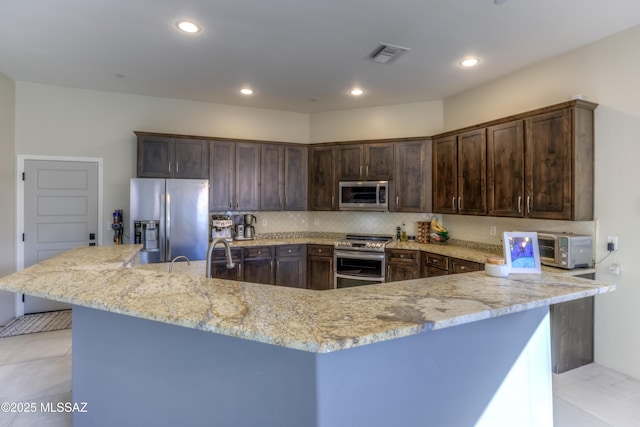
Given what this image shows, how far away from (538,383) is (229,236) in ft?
13.5

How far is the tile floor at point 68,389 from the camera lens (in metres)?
2.33

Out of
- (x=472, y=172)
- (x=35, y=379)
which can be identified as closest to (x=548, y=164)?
(x=472, y=172)

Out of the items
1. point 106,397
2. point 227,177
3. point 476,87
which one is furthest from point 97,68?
point 476,87

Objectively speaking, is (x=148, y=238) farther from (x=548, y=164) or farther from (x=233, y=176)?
(x=548, y=164)

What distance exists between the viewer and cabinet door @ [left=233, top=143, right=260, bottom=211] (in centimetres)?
500

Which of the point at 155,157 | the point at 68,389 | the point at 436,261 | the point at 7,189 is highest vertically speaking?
the point at 155,157

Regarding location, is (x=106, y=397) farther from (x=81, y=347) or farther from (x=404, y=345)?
(x=404, y=345)

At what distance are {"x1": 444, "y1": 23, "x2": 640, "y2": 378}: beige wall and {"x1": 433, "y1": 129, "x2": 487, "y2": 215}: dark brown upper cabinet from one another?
3.28ft

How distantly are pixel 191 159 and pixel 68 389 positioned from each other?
2.96 m

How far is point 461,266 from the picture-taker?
390cm

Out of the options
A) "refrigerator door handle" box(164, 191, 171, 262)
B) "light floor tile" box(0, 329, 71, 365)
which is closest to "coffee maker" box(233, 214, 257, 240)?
"refrigerator door handle" box(164, 191, 171, 262)

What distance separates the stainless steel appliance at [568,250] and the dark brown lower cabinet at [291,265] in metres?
3.13

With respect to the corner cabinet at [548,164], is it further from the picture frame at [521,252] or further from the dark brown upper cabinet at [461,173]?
the picture frame at [521,252]

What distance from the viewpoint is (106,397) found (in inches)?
73.0
